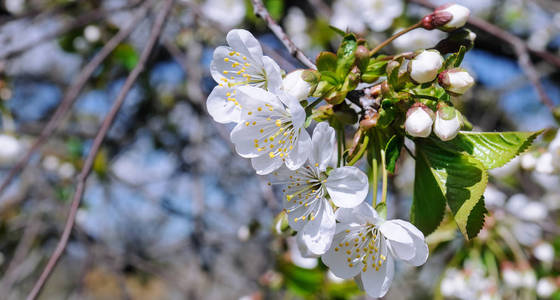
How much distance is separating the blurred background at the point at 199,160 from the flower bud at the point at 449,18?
17.4 inches

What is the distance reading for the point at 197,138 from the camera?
230cm

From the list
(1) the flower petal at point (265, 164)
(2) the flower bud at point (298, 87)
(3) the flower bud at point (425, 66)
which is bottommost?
(1) the flower petal at point (265, 164)

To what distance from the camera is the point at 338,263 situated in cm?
81

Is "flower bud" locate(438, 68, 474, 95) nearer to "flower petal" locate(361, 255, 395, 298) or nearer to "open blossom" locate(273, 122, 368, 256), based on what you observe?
"open blossom" locate(273, 122, 368, 256)

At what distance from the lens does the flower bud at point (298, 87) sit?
0.73 meters

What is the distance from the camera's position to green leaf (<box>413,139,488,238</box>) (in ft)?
2.35

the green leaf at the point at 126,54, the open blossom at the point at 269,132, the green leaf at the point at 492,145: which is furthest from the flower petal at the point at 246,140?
the green leaf at the point at 126,54

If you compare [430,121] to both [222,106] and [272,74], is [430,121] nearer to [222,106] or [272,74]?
[272,74]

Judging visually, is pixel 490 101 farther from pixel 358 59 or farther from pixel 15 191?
pixel 15 191

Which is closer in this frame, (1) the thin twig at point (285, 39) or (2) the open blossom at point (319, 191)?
(2) the open blossom at point (319, 191)

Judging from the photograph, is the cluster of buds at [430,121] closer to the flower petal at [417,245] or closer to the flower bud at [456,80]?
the flower bud at [456,80]

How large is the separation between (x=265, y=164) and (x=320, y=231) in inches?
6.3

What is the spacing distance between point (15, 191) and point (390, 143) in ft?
10.5

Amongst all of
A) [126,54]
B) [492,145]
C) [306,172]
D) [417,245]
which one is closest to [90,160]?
[306,172]
